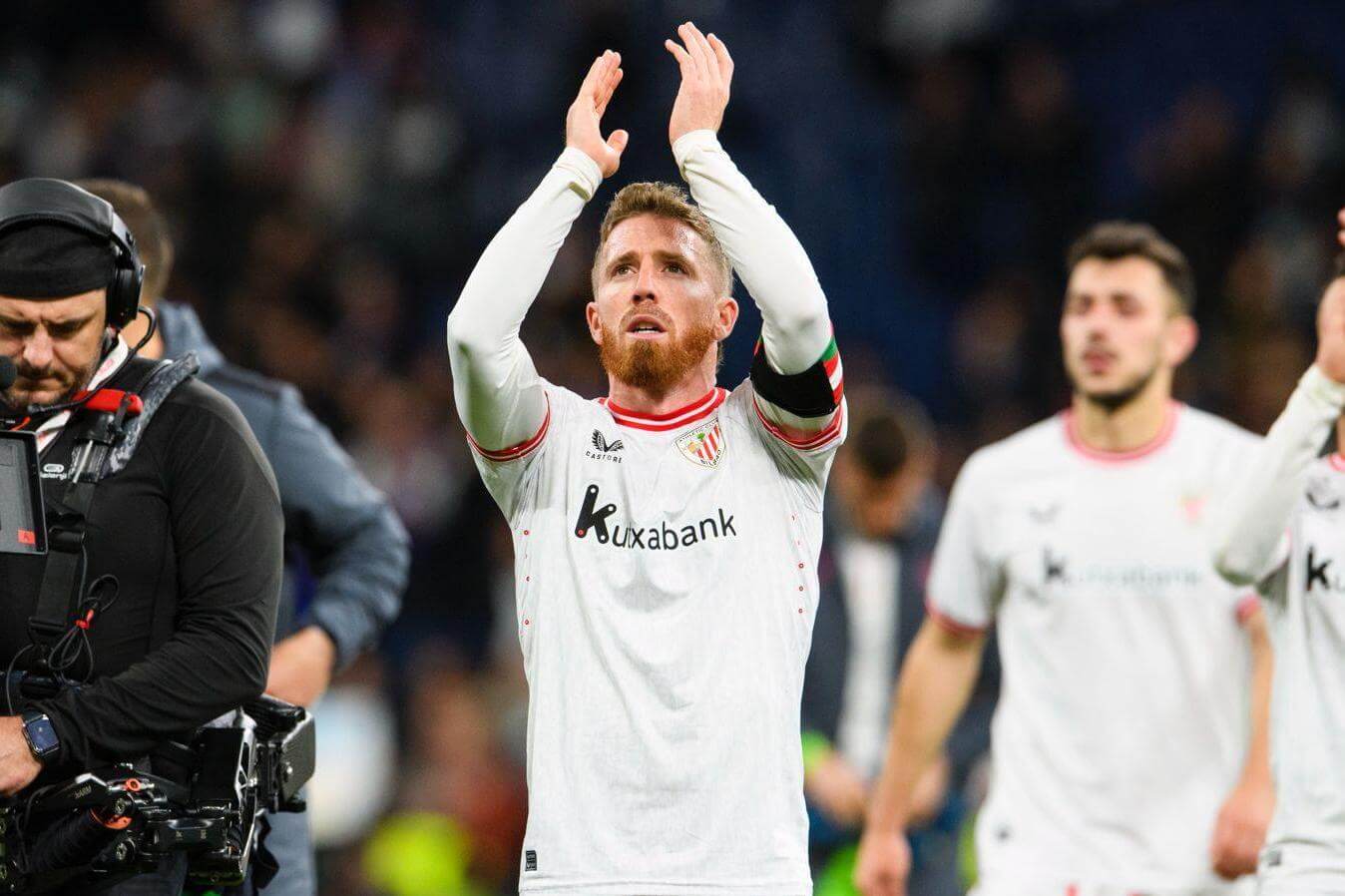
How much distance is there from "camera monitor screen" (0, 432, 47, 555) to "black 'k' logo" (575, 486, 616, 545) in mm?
1091

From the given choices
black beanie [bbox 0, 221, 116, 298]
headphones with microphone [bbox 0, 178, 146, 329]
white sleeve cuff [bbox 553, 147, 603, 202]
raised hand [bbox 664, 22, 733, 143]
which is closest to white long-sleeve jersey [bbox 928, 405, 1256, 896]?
raised hand [bbox 664, 22, 733, 143]

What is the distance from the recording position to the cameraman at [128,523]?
4.04 meters

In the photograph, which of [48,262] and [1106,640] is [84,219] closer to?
[48,262]

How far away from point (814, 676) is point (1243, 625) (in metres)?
1.99

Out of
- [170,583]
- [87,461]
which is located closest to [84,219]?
[87,461]

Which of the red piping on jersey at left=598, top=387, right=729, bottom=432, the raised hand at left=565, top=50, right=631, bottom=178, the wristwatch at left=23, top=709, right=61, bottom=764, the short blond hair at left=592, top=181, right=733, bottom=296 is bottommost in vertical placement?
the wristwatch at left=23, top=709, right=61, bottom=764

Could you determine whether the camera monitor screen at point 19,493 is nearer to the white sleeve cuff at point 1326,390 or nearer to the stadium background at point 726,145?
the white sleeve cuff at point 1326,390

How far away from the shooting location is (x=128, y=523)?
4.10 metres

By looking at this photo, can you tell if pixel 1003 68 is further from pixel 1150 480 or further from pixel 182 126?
pixel 1150 480

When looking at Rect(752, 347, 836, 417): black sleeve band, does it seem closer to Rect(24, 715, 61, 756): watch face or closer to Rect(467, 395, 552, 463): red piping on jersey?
Rect(467, 395, 552, 463): red piping on jersey

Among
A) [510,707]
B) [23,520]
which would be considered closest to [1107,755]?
[23,520]

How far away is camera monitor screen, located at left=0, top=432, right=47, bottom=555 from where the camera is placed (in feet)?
13.0

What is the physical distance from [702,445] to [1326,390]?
5.38ft

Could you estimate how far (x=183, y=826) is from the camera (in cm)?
399
